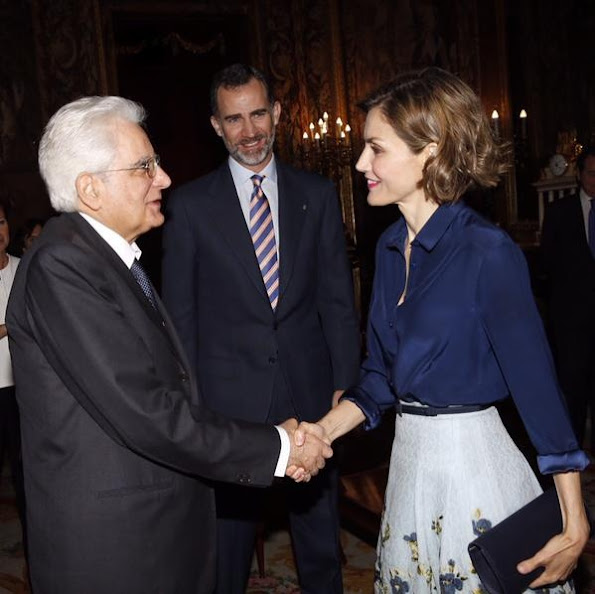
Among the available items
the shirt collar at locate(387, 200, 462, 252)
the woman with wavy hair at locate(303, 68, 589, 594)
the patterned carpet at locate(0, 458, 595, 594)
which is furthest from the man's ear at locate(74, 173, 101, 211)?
the patterned carpet at locate(0, 458, 595, 594)

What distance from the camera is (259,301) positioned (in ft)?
9.91

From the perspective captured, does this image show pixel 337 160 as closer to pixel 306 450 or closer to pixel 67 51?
pixel 67 51

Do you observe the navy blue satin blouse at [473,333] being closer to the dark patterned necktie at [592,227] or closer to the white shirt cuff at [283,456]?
the white shirt cuff at [283,456]

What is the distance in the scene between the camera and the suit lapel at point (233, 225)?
3020 millimetres

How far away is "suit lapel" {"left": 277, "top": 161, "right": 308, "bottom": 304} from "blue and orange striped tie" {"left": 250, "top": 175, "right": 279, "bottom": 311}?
3 centimetres

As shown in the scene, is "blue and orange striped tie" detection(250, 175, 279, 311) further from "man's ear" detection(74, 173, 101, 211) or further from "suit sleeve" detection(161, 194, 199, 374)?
"man's ear" detection(74, 173, 101, 211)

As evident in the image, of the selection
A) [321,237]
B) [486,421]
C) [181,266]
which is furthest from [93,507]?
[321,237]

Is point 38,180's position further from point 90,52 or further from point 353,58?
point 353,58

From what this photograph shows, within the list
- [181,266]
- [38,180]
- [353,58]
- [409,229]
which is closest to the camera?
[409,229]

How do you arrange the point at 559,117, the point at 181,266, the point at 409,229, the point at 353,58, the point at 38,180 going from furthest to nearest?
the point at 559,117
the point at 353,58
the point at 38,180
the point at 181,266
the point at 409,229

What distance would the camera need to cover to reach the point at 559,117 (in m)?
9.75

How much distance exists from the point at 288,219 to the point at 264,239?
120 mm

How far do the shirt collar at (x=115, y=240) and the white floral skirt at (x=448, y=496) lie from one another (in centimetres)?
83

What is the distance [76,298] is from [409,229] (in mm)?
891
